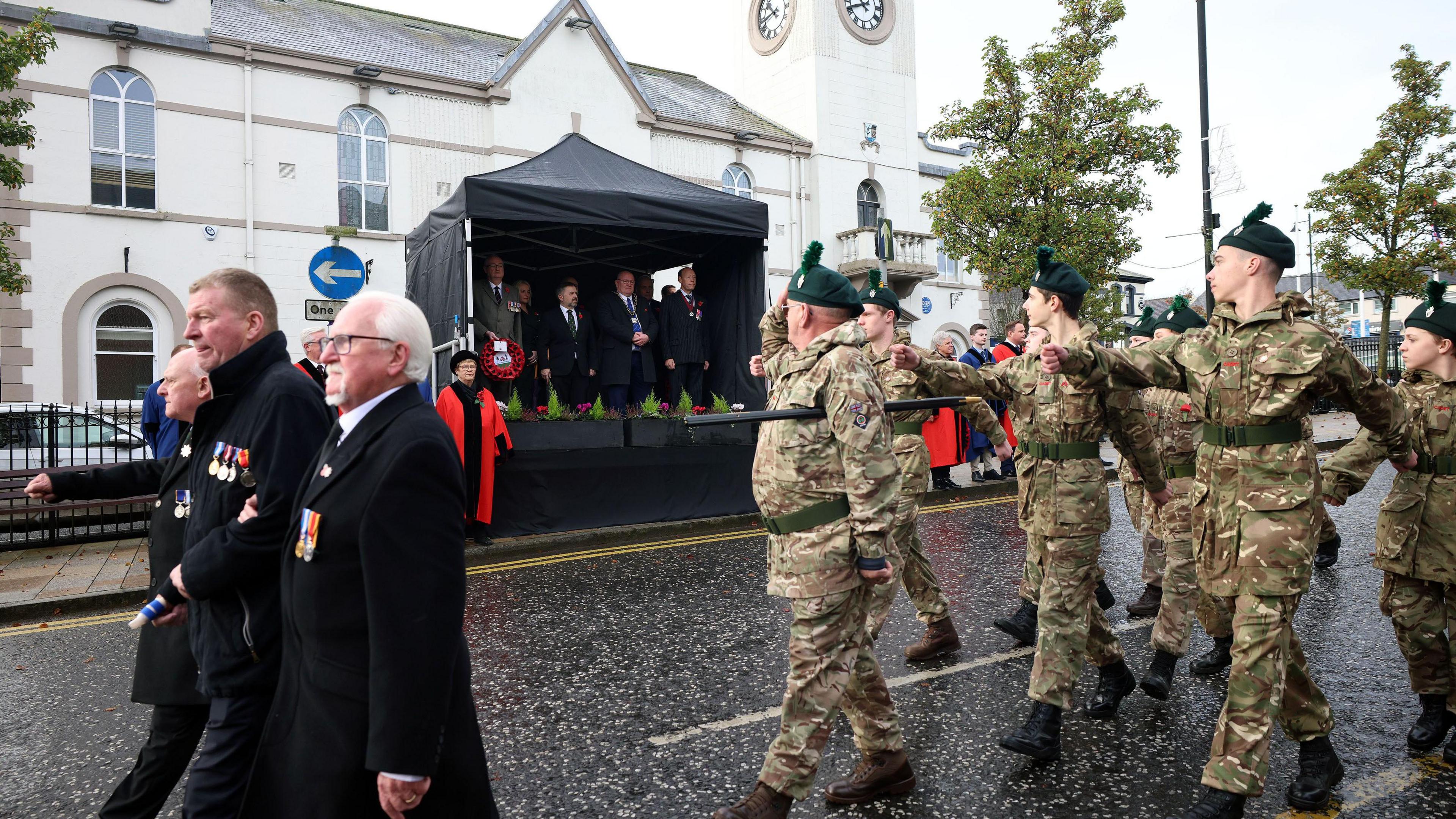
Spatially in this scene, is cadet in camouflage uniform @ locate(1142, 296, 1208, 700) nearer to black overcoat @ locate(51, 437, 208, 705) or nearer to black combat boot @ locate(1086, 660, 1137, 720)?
black combat boot @ locate(1086, 660, 1137, 720)

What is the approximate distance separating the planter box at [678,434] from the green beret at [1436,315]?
641 centimetres

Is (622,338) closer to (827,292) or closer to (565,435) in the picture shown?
(565,435)

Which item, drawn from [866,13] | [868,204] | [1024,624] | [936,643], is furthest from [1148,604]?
[866,13]

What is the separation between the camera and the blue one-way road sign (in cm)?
850

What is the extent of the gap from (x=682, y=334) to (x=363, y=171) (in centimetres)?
1096

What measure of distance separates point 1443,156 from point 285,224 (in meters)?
24.9

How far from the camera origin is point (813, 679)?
3.14 metres

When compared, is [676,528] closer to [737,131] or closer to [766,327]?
[766,327]

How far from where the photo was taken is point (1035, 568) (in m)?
4.58

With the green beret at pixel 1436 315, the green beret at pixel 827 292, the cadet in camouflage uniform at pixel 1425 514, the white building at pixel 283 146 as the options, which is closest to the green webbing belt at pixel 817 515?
the green beret at pixel 827 292

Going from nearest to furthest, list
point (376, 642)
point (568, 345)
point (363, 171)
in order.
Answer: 1. point (376, 642)
2. point (568, 345)
3. point (363, 171)

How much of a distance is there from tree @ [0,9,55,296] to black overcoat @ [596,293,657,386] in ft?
28.2

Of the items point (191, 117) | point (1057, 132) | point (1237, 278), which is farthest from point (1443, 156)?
point (191, 117)

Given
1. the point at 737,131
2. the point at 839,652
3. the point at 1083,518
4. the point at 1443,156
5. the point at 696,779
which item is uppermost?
the point at 737,131
